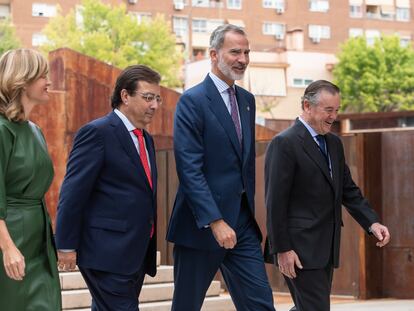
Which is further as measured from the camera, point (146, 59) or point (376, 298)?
point (146, 59)

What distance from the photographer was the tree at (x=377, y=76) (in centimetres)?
6638

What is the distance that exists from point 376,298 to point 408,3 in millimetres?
85677

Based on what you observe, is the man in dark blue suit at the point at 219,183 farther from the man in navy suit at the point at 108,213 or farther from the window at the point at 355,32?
the window at the point at 355,32

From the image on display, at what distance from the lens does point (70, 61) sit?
52.3 ft

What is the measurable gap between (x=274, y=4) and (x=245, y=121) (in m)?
82.1

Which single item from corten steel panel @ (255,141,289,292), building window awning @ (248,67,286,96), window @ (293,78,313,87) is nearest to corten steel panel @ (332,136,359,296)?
corten steel panel @ (255,141,289,292)

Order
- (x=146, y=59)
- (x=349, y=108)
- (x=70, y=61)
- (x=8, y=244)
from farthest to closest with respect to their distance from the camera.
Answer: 1. (x=349, y=108)
2. (x=146, y=59)
3. (x=70, y=61)
4. (x=8, y=244)

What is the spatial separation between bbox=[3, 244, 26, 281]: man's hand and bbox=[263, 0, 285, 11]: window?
8357 cm

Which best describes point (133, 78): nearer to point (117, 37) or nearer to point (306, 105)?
point (306, 105)

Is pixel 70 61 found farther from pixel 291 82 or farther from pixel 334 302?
pixel 291 82

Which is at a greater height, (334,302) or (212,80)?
(212,80)

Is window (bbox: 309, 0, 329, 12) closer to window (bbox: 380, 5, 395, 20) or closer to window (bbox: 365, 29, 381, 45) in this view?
window (bbox: 365, 29, 381, 45)

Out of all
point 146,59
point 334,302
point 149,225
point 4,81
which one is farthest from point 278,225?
point 146,59

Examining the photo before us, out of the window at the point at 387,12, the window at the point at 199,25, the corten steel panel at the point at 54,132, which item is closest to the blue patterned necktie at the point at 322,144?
the corten steel panel at the point at 54,132
